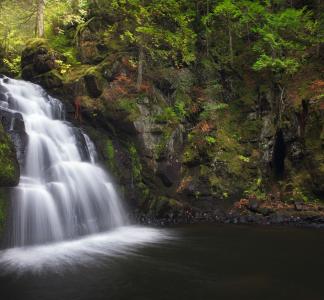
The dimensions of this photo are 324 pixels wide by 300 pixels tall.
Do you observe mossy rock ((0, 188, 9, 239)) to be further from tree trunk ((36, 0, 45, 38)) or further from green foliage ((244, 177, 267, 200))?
tree trunk ((36, 0, 45, 38))

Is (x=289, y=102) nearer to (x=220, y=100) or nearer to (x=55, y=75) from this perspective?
(x=220, y=100)

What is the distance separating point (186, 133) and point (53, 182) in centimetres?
739

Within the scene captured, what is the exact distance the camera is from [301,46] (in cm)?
1722

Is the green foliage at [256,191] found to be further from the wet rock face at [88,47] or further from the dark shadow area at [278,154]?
the wet rock face at [88,47]

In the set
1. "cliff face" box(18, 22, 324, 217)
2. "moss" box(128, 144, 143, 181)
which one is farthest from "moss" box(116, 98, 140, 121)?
"moss" box(128, 144, 143, 181)

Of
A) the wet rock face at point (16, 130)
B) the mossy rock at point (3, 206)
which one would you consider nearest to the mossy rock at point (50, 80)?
the wet rock face at point (16, 130)

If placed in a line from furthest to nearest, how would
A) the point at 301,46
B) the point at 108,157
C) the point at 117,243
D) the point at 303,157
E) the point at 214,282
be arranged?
the point at 301,46
the point at 303,157
the point at 108,157
the point at 117,243
the point at 214,282

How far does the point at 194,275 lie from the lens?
738cm

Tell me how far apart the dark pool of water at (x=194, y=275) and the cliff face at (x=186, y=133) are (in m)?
4.60

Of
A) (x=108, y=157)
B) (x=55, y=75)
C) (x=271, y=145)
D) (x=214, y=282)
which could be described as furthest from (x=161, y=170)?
(x=214, y=282)

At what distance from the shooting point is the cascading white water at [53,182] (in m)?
9.38

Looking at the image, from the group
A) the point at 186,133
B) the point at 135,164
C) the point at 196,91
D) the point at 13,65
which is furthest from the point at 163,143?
the point at 13,65

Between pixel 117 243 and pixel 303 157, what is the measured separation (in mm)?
9148

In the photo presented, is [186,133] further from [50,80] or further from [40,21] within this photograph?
[40,21]
